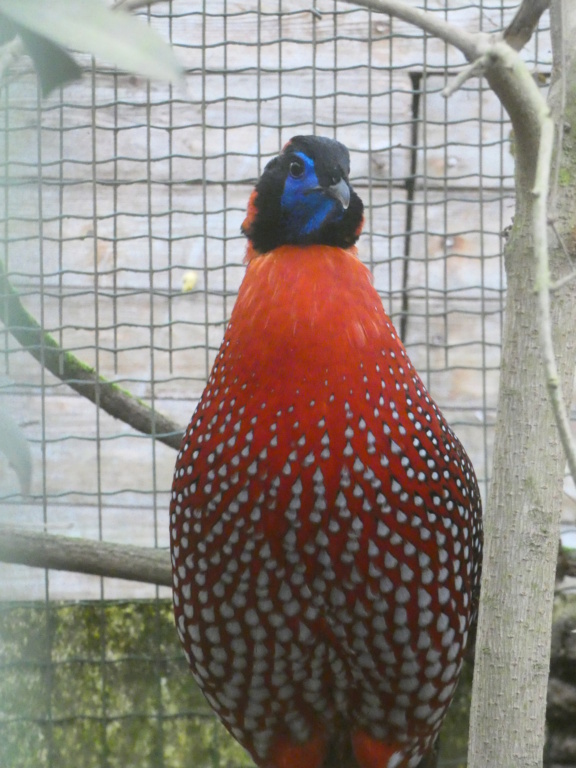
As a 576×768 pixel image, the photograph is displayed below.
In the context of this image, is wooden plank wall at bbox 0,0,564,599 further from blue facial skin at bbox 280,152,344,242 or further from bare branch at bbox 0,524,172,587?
blue facial skin at bbox 280,152,344,242

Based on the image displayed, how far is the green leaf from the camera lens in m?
0.56

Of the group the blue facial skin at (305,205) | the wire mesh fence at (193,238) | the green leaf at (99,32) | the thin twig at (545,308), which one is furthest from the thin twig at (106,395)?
the green leaf at (99,32)

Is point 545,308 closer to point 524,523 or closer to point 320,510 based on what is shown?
point 524,523

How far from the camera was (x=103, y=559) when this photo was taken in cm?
299

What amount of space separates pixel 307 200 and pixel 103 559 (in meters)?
1.38

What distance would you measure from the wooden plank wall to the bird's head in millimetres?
1070

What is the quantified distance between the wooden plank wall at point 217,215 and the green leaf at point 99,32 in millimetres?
2736

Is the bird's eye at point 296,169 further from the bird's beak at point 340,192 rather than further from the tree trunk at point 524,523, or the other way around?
the tree trunk at point 524,523

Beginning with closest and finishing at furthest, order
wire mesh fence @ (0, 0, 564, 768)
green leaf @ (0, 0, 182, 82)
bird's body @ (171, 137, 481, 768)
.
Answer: green leaf @ (0, 0, 182, 82) < bird's body @ (171, 137, 481, 768) < wire mesh fence @ (0, 0, 564, 768)

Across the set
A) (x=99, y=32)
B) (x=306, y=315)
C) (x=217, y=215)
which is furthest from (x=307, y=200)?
(x=99, y=32)

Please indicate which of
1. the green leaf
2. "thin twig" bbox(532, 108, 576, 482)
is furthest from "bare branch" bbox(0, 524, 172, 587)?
the green leaf

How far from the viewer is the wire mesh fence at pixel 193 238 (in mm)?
3344

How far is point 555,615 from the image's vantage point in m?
3.35

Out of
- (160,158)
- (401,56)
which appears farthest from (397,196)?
(160,158)
